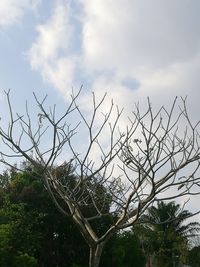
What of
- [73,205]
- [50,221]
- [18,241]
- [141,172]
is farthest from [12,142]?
[50,221]

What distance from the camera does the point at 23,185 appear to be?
23703 mm

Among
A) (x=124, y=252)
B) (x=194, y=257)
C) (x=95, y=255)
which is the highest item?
(x=194, y=257)

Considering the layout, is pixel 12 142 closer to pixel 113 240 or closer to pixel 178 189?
pixel 178 189

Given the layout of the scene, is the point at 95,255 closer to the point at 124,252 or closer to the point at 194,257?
the point at 124,252

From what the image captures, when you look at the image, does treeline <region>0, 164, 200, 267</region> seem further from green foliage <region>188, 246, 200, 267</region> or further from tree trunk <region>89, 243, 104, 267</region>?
tree trunk <region>89, 243, 104, 267</region>

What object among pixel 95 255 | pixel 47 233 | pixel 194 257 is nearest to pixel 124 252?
pixel 47 233

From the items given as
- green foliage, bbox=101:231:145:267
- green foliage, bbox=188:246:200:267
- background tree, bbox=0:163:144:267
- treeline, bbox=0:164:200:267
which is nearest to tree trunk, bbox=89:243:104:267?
treeline, bbox=0:164:200:267

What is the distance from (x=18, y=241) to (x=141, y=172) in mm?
15686

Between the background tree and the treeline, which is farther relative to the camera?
the background tree

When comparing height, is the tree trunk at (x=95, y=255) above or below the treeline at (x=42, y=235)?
below

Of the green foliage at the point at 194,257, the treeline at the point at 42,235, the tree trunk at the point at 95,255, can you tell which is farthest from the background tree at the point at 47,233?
the tree trunk at the point at 95,255

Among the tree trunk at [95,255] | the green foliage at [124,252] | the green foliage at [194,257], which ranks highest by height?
the green foliage at [194,257]

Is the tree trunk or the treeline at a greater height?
the treeline

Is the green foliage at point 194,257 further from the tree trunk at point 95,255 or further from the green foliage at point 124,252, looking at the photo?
the tree trunk at point 95,255
